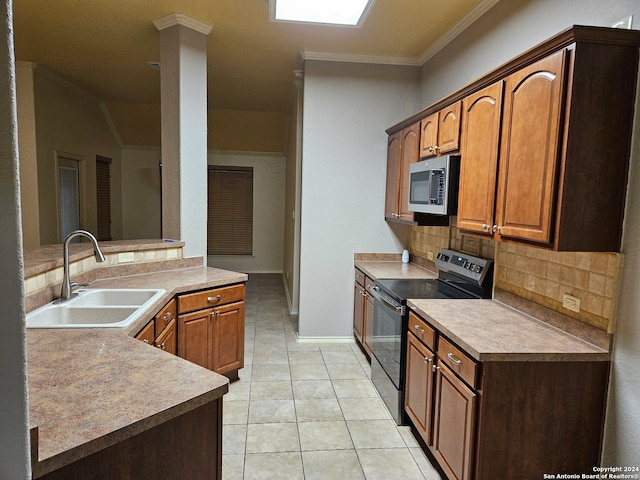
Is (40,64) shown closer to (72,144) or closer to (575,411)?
(72,144)

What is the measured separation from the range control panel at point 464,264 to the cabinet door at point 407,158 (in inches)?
16.1

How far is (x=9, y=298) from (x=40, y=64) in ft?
16.5

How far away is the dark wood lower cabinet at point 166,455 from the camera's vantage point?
3.57ft

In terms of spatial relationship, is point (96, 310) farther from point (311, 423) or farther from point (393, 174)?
point (393, 174)

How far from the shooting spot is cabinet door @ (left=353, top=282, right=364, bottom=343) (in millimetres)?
3752

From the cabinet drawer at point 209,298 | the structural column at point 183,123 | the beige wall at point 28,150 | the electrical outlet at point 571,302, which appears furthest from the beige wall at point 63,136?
the electrical outlet at point 571,302

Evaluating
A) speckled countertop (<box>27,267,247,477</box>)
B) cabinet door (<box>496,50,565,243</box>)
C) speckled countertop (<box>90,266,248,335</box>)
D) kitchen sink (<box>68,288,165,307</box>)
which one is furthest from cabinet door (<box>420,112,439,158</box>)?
speckled countertop (<box>27,267,247,477</box>)

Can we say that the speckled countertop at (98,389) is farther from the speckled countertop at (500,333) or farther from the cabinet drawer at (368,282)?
the cabinet drawer at (368,282)

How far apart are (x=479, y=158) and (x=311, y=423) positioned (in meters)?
1.92

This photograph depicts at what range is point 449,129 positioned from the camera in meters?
2.62

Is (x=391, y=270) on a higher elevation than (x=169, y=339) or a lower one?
higher

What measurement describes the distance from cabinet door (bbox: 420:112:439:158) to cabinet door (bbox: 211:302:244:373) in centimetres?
181

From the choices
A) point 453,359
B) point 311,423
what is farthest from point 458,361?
point 311,423

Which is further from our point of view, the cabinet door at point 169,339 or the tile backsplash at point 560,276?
the cabinet door at point 169,339
